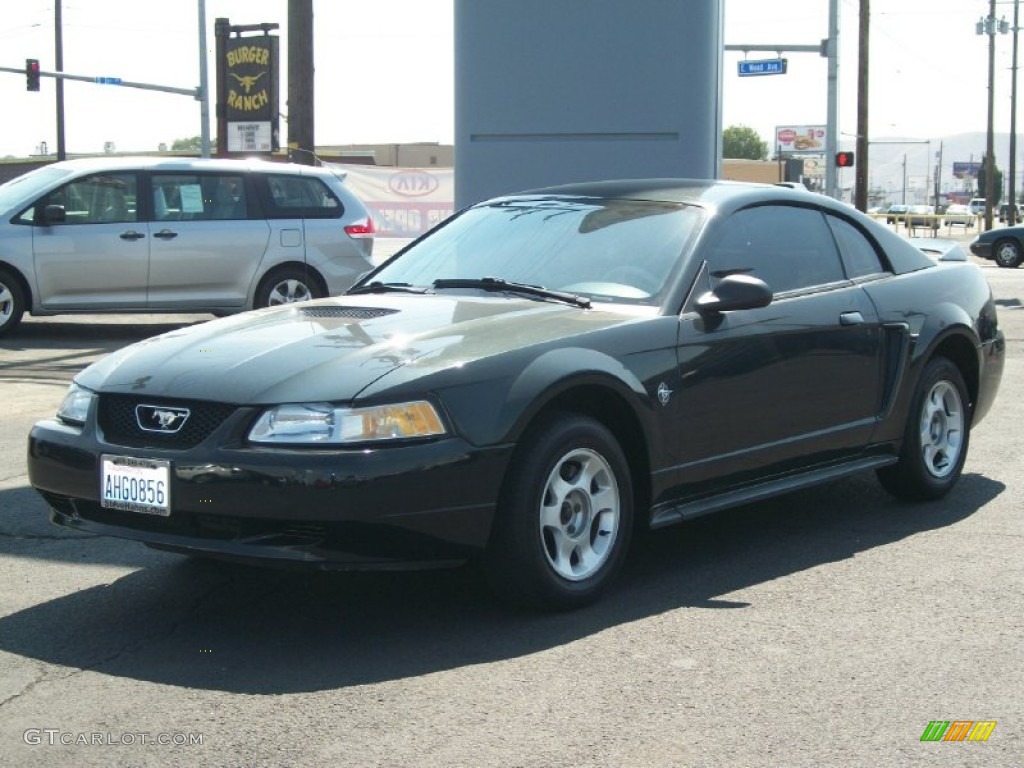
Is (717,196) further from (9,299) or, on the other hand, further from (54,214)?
(9,299)

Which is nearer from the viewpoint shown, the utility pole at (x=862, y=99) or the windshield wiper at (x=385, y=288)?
the windshield wiper at (x=385, y=288)

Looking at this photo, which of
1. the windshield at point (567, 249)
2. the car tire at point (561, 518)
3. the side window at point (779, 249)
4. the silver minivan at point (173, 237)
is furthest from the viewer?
the silver minivan at point (173, 237)

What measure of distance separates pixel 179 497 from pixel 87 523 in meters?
0.51

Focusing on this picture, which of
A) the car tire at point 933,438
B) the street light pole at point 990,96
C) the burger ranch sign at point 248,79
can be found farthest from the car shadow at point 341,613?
the street light pole at point 990,96

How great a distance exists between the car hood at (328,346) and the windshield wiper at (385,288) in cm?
28

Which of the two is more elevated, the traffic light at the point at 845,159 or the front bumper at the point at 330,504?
the traffic light at the point at 845,159

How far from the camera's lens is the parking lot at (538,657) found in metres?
3.71

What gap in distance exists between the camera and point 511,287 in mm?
5551

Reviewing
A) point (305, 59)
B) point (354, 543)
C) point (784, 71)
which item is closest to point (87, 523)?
point (354, 543)

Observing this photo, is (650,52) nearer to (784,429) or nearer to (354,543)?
(784,429)

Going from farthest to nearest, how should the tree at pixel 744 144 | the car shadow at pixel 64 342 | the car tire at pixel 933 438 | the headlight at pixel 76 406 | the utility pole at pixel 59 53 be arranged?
the tree at pixel 744 144
the utility pole at pixel 59 53
the car shadow at pixel 64 342
the car tire at pixel 933 438
the headlight at pixel 76 406

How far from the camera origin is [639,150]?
10.8 meters

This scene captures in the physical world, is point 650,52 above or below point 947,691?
above

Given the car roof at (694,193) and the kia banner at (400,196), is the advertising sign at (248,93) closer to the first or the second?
the kia banner at (400,196)
